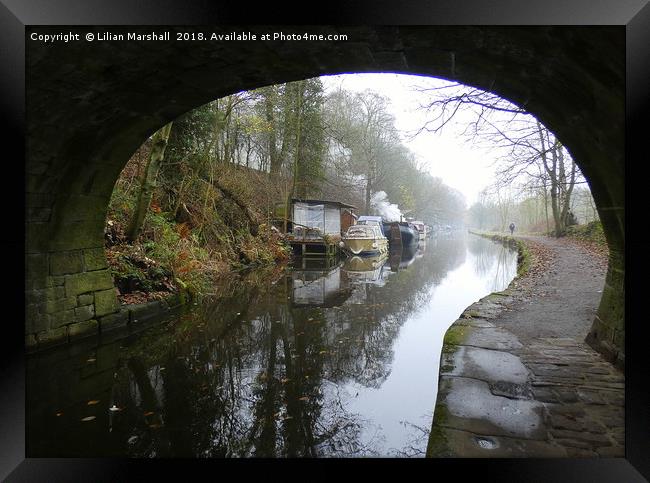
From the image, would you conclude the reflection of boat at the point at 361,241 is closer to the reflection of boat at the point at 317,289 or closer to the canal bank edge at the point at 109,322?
the reflection of boat at the point at 317,289

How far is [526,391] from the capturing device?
3.10 metres

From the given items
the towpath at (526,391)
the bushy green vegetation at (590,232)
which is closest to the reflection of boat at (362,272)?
the towpath at (526,391)

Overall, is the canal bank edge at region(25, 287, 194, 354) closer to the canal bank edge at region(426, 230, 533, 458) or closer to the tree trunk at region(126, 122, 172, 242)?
the tree trunk at region(126, 122, 172, 242)

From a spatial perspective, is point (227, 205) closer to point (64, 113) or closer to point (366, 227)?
point (366, 227)

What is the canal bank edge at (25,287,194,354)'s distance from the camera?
4812 millimetres

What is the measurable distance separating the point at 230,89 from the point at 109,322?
4129mm

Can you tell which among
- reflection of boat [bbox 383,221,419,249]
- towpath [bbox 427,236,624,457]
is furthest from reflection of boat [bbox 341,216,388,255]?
towpath [bbox 427,236,624,457]

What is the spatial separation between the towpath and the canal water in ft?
1.70

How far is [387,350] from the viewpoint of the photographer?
5.57 m

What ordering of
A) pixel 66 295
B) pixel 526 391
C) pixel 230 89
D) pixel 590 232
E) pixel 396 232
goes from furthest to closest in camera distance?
pixel 396 232, pixel 590 232, pixel 66 295, pixel 230 89, pixel 526 391

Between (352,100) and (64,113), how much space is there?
1009 inches
